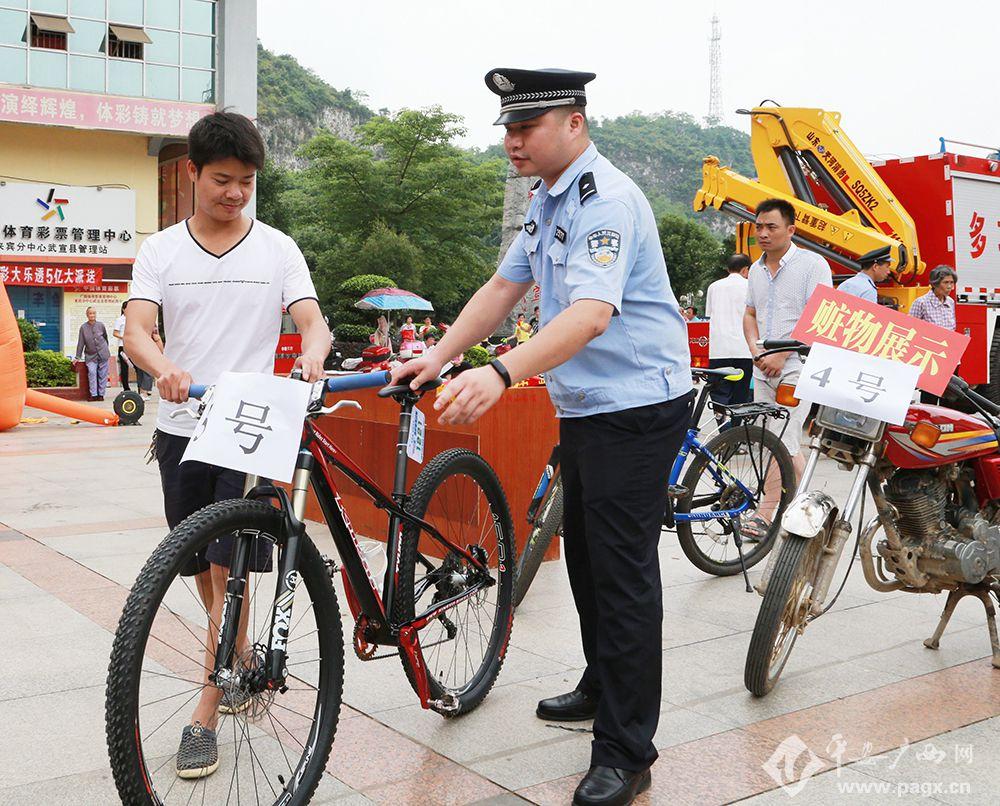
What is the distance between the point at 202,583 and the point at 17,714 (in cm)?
83

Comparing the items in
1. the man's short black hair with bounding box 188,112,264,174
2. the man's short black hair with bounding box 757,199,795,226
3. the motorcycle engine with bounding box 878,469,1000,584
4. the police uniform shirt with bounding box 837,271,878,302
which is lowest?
the motorcycle engine with bounding box 878,469,1000,584

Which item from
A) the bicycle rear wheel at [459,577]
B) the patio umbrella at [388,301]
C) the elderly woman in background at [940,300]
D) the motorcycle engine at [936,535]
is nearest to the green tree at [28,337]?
the patio umbrella at [388,301]

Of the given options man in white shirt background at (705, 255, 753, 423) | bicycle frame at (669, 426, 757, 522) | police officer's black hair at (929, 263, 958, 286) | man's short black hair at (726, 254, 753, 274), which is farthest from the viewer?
police officer's black hair at (929, 263, 958, 286)

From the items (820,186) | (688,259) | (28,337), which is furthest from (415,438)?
(688,259)

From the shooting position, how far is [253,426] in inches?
103

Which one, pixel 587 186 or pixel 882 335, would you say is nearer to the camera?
pixel 587 186

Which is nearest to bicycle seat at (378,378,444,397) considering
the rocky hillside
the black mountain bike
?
the black mountain bike

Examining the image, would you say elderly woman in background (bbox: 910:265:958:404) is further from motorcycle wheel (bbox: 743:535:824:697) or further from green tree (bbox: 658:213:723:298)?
green tree (bbox: 658:213:723:298)

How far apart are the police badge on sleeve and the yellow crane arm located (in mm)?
9310

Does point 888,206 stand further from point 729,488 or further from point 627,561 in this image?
point 627,561

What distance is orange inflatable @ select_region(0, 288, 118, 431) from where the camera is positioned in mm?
11805

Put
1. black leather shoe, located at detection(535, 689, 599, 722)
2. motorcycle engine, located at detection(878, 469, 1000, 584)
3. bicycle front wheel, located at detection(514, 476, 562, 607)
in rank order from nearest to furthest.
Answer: black leather shoe, located at detection(535, 689, 599, 722), motorcycle engine, located at detection(878, 469, 1000, 584), bicycle front wheel, located at detection(514, 476, 562, 607)

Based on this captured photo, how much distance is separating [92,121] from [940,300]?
20476 mm

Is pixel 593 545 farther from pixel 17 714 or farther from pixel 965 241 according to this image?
pixel 965 241
